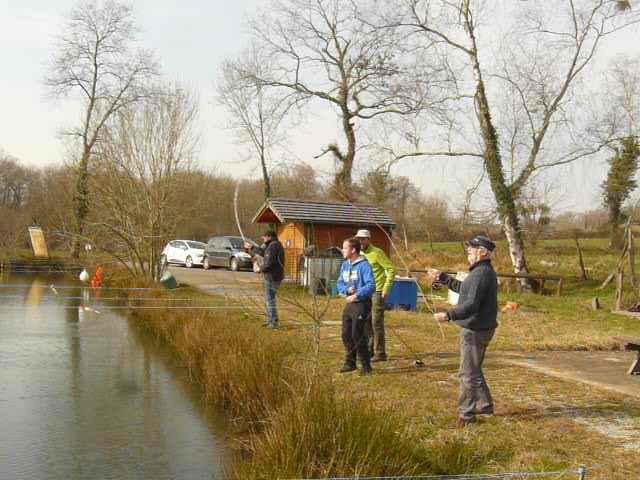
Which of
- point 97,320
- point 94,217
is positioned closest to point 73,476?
point 97,320

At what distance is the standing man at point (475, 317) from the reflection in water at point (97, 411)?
2.24 m

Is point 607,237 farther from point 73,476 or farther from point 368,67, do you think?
point 73,476

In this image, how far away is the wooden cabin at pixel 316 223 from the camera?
21266 mm

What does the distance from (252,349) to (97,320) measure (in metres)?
8.90

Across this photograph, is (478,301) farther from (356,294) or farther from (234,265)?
(234,265)

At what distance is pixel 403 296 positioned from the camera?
Result: 54.1 feet

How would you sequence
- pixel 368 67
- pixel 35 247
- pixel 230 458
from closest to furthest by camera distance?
pixel 230 458
pixel 368 67
pixel 35 247

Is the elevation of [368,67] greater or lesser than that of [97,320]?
greater

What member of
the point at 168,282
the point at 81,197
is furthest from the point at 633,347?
the point at 81,197

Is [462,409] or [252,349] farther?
[252,349]

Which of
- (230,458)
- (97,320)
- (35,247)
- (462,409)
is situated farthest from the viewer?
(35,247)

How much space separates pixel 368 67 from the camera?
104 ft

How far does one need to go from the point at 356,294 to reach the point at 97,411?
3337 mm

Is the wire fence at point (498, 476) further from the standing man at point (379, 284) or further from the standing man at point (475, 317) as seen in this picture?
the standing man at point (379, 284)
